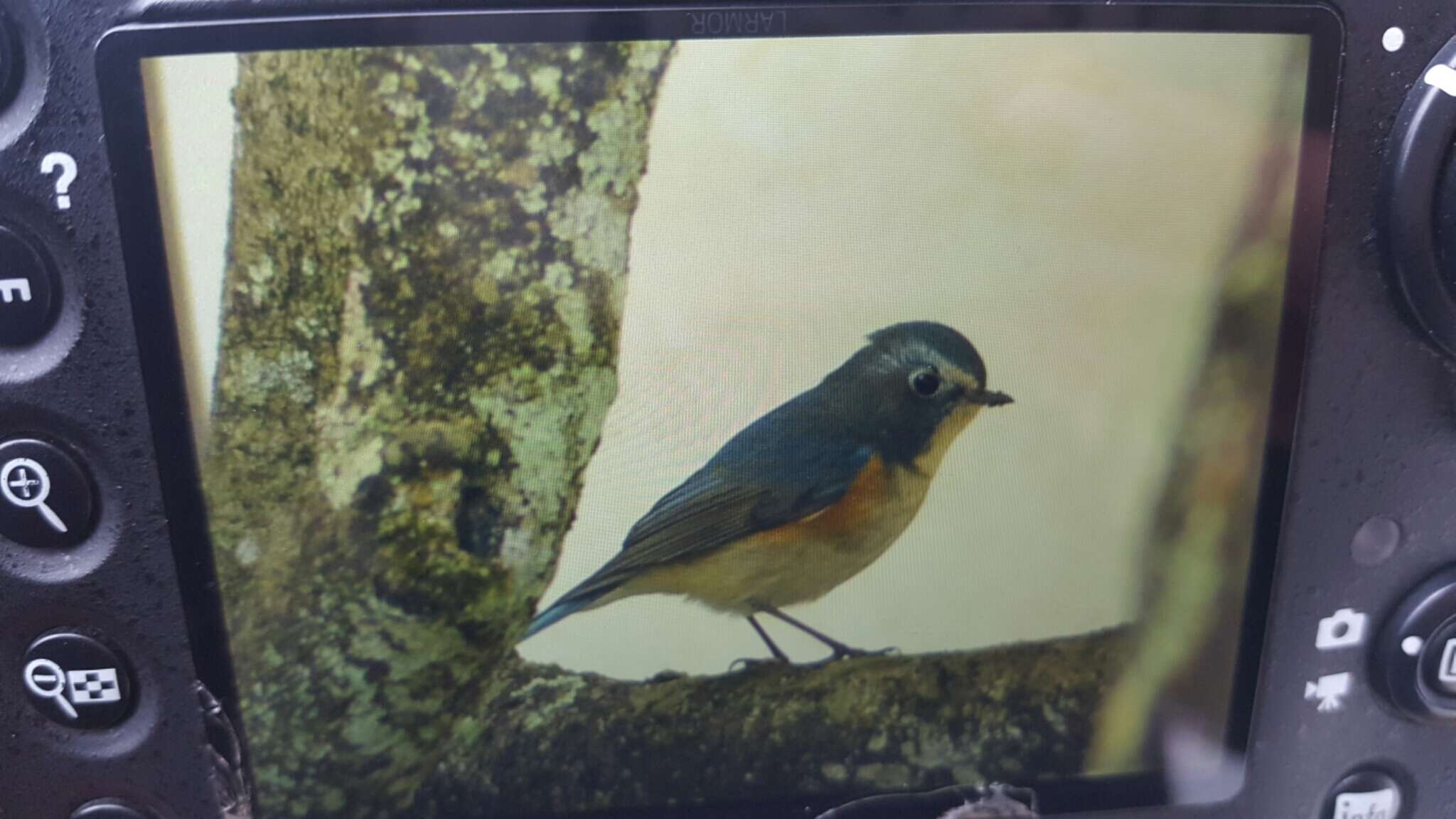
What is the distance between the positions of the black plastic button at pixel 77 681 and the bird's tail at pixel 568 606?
20 cm

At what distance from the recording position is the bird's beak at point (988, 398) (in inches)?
19.2

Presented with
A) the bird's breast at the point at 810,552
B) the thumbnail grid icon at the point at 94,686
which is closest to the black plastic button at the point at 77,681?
the thumbnail grid icon at the point at 94,686

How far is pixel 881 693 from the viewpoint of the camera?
0.52 meters

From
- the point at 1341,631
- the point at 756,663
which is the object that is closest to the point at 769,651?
the point at 756,663

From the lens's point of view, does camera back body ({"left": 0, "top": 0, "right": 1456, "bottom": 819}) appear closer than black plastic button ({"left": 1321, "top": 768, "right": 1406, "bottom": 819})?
Yes

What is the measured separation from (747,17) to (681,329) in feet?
0.47

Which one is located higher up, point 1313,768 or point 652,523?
point 652,523

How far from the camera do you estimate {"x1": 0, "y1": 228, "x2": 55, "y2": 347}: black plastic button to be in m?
0.43

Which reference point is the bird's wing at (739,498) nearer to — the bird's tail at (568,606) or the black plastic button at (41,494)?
the bird's tail at (568,606)

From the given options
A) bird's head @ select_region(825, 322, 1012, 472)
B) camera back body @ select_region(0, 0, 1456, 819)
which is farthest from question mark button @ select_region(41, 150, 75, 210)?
bird's head @ select_region(825, 322, 1012, 472)

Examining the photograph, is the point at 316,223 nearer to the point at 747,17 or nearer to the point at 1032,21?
the point at 747,17

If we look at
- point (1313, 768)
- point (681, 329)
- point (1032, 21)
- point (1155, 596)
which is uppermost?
point (1032, 21)

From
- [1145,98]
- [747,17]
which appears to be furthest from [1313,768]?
Result: [747,17]

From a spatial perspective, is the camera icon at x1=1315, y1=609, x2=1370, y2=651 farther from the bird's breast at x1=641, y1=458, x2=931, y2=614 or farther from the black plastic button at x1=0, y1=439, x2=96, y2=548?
the black plastic button at x1=0, y1=439, x2=96, y2=548
